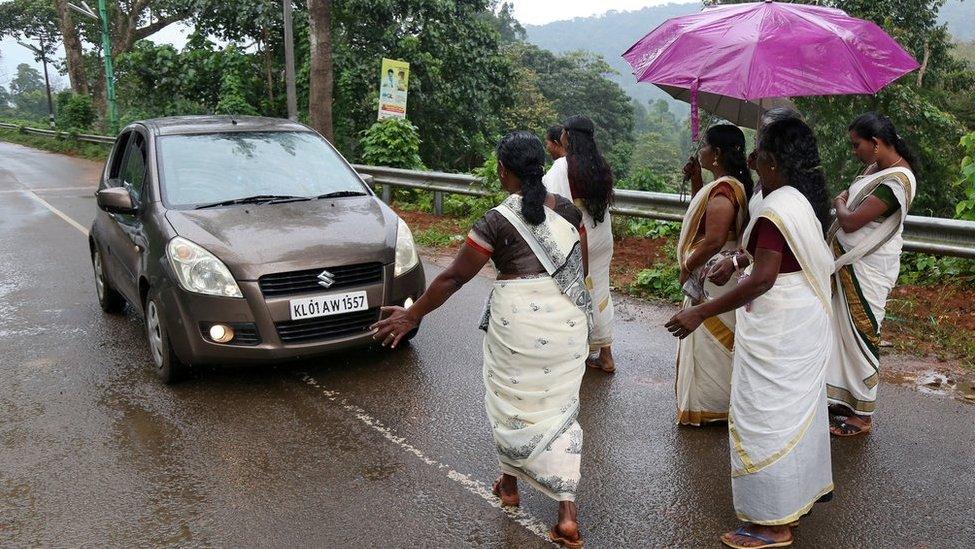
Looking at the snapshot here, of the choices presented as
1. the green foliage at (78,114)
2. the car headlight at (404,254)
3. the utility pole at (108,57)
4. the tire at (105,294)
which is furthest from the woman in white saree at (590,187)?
the green foliage at (78,114)

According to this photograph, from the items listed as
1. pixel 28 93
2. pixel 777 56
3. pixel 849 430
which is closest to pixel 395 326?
pixel 777 56

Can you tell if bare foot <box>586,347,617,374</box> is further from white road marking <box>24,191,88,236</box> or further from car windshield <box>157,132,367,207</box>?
white road marking <box>24,191,88,236</box>

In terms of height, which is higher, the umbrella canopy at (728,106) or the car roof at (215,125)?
the umbrella canopy at (728,106)

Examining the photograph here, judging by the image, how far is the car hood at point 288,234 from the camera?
4617mm

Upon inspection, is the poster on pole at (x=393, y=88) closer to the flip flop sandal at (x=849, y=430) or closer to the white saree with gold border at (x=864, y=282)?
the white saree with gold border at (x=864, y=282)

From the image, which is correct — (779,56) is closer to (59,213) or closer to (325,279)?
(325,279)

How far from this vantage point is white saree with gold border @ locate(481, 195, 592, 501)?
305 cm

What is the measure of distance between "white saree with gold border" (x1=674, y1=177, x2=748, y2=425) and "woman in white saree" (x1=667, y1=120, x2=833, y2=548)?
2.30 ft

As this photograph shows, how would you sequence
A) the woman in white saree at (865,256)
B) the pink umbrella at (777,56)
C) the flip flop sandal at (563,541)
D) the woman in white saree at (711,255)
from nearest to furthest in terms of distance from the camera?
the flip flop sandal at (563,541)
the pink umbrella at (777,56)
the woman in white saree at (711,255)
the woman in white saree at (865,256)

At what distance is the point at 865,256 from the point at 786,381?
134 cm

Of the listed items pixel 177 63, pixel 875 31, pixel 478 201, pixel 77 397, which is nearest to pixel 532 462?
pixel 875 31

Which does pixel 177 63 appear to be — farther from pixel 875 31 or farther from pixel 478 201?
pixel 875 31

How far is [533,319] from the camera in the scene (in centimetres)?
304

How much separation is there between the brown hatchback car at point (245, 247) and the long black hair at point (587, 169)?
1214mm
